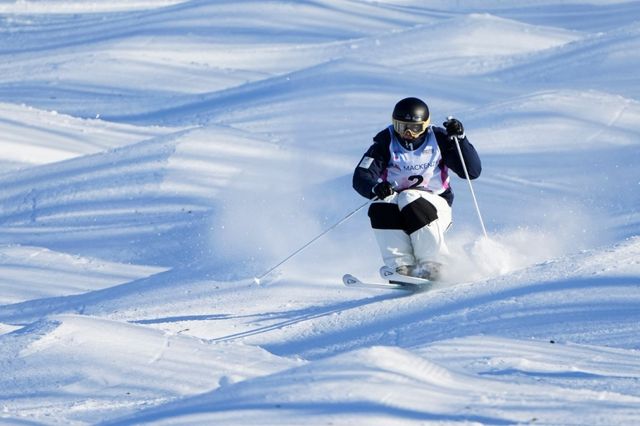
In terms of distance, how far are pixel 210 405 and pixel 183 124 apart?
446 inches

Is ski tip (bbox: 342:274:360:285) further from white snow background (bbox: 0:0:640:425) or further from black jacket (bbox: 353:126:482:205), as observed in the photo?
black jacket (bbox: 353:126:482:205)

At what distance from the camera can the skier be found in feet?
26.4

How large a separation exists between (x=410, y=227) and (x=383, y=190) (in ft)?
1.06

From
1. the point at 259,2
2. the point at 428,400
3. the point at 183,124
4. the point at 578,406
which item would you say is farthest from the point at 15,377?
the point at 259,2

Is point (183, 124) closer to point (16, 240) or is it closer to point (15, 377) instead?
point (16, 240)

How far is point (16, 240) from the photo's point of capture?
445 inches

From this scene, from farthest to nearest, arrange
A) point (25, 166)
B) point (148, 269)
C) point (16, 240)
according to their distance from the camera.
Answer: point (25, 166) < point (16, 240) < point (148, 269)

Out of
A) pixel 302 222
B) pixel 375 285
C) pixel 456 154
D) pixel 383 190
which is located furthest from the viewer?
pixel 302 222

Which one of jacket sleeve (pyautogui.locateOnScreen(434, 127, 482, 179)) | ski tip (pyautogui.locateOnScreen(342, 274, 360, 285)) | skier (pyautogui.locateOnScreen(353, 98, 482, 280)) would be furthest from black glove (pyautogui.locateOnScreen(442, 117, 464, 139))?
ski tip (pyautogui.locateOnScreen(342, 274, 360, 285))

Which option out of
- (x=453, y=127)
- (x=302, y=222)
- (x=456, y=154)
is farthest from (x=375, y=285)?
(x=302, y=222)

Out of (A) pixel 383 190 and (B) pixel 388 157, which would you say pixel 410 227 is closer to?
(A) pixel 383 190

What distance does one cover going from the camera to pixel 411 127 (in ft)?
26.6

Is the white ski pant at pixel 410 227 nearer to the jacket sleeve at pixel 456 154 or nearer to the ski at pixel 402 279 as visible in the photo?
the ski at pixel 402 279

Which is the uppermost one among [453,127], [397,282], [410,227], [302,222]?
[302,222]
